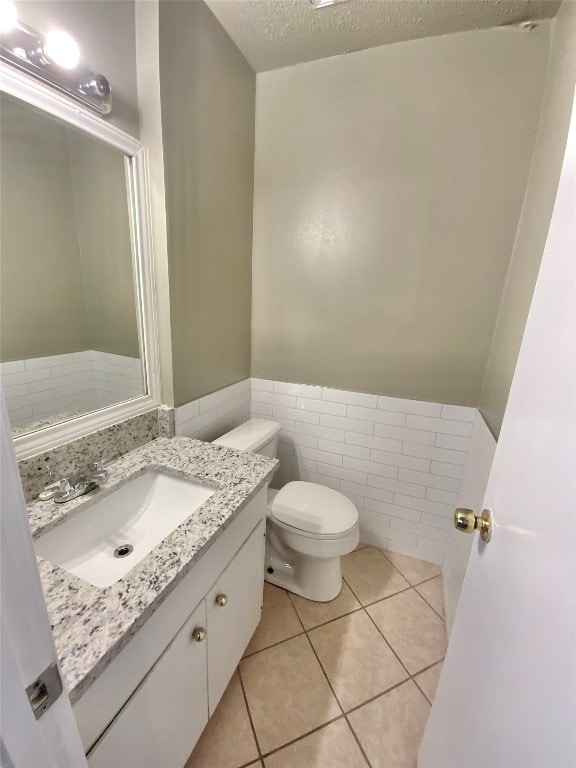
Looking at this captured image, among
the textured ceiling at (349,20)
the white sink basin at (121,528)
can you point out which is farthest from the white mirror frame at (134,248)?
the textured ceiling at (349,20)

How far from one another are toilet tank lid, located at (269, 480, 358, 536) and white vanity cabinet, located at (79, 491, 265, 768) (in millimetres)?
284

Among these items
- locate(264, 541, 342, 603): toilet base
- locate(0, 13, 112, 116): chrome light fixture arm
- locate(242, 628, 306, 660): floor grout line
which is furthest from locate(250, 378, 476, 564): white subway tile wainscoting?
locate(0, 13, 112, 116): chrome light fixture arm

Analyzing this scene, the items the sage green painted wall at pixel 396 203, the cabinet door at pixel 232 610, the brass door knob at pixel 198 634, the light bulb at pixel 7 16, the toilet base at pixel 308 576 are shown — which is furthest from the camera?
the toilet base at pixel 308 576

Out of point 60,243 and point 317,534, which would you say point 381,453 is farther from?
point 60,243

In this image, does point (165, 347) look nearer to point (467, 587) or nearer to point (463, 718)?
point (467, 587)

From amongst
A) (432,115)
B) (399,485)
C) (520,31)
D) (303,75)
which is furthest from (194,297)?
(520,31)

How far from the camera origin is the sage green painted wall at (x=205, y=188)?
3.52 feet

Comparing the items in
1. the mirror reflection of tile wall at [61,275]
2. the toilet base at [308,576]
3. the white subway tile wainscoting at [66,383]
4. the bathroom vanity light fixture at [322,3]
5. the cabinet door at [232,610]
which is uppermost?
the bathroom vanity light fixture at [322,3]

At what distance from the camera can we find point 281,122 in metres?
1.47

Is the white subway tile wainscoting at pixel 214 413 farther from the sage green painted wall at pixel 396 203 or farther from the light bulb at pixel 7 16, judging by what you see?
the light bulb at pixel 7 16

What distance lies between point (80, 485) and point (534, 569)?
3.41 feet

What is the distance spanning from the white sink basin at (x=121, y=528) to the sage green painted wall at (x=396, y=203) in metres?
0.96

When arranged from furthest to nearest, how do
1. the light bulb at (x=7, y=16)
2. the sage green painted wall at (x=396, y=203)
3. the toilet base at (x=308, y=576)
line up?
the toilet base at (x=308, y=576), the sage green painted wall at (x=396, y=203), the light bulb at (x=7, y=16)

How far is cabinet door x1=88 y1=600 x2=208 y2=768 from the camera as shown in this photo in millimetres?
588
